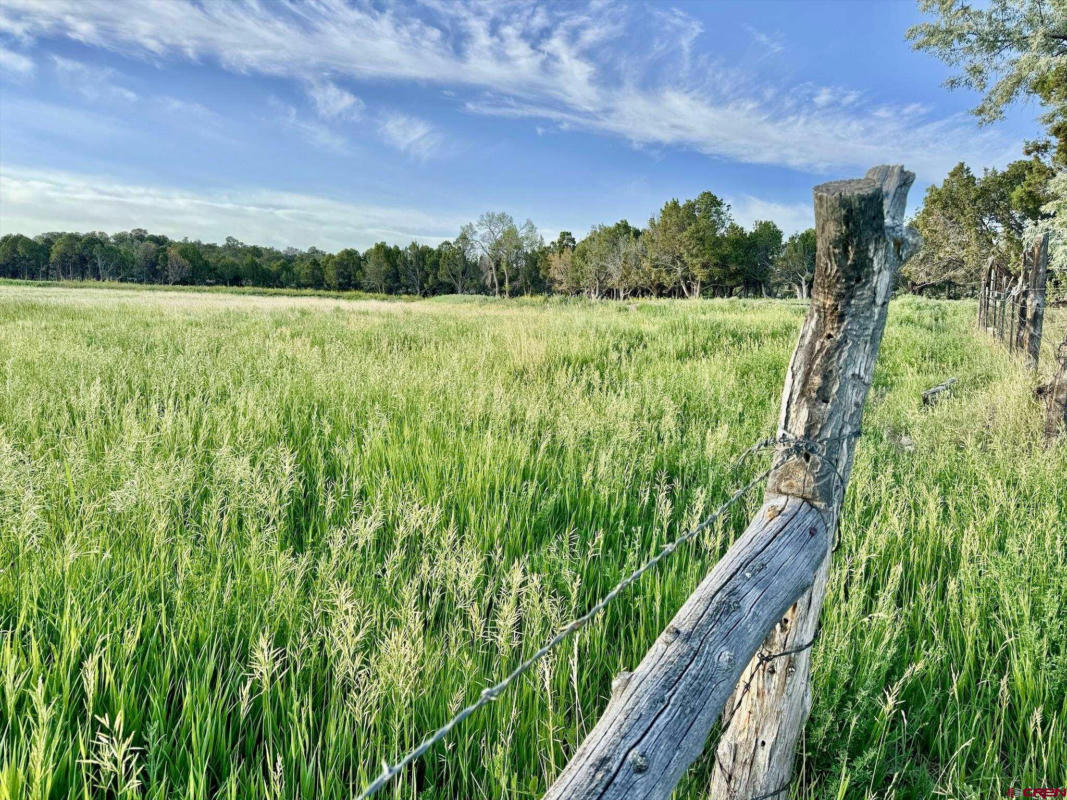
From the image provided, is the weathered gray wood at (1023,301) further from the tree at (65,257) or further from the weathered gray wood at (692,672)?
the tree at (65,257)

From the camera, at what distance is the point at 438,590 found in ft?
8.21

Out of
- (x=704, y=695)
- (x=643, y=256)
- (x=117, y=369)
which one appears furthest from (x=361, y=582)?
(x=643, y=256)

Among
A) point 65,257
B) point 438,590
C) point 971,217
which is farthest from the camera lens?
point 65,257

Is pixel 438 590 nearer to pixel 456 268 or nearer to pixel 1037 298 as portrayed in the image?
pixel 1037 298

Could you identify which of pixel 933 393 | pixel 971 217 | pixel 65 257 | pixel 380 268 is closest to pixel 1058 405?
pixel 933 393

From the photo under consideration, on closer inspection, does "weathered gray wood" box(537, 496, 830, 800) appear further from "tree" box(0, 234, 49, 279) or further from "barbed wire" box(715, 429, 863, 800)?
"tree" box(0, 234, 49, 279)

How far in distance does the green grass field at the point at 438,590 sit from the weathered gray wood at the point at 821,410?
0.72ft

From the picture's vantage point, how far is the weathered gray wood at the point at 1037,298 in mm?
8422

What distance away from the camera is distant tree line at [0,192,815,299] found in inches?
2702

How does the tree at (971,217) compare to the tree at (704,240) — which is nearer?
the tree at (971,217)

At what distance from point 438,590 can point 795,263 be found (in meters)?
79.5

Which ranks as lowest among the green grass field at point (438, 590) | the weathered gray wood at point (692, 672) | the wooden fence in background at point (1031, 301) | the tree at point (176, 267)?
the green grass field at point (438, 590)

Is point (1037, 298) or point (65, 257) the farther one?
point (65, 257)

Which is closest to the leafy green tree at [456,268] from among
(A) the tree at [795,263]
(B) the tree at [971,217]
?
(A) the tree at [795,263]
